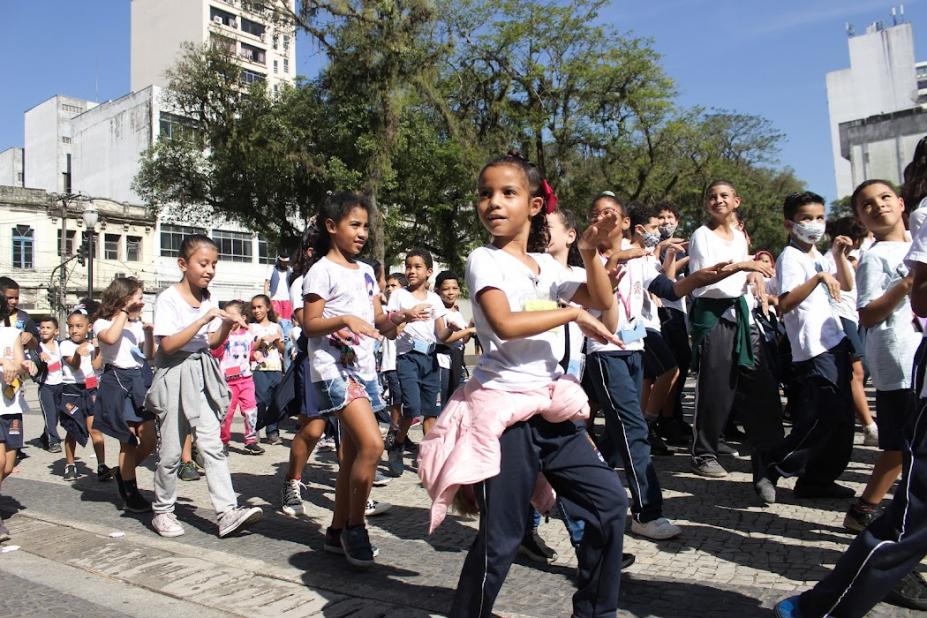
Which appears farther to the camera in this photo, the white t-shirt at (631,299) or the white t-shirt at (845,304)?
the white t-shirt at (845,304)

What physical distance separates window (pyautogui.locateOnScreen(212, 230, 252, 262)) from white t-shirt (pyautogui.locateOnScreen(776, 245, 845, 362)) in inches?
1726

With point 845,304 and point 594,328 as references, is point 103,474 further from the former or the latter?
point 845,304

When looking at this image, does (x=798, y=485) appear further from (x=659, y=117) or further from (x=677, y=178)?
(x=677, y=178)

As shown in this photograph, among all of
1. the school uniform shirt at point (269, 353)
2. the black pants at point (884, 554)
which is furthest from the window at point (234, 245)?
the black pants at point (884, 554)

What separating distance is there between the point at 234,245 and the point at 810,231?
44858mm

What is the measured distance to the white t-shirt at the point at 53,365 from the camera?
332 inches

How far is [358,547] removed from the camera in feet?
13.0

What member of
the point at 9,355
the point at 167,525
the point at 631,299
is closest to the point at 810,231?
the point at 631,299

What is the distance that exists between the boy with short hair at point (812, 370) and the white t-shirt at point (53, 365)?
A: 24.1ft

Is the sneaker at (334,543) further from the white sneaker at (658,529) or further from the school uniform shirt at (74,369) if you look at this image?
the school uniform shirt at (74,369)

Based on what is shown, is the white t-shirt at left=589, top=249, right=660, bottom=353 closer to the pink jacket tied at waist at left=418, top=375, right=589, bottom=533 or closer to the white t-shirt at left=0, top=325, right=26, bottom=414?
the pink jacket tied at waist at left=418, top=375, right=589, bottom=533

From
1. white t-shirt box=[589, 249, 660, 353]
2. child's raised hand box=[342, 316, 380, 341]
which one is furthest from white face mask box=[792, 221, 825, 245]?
child's raised hand box=[342, 316, 380, 341]

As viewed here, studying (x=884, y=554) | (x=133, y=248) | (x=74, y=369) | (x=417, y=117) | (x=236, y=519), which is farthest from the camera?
(x=133, y=248)

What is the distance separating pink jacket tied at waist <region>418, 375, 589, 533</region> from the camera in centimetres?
264
